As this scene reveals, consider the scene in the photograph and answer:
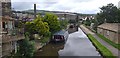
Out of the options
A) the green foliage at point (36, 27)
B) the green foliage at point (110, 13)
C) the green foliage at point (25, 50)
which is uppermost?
the green foliage at point (110, 13)

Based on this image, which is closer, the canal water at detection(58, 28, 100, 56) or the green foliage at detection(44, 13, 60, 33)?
the canal water at detection(58, 28, 100, 56)

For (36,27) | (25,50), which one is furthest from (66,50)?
(25,50)

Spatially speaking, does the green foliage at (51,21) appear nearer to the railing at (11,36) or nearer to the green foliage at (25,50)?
the railing at (11,36)

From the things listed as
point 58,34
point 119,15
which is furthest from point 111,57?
point 119,15

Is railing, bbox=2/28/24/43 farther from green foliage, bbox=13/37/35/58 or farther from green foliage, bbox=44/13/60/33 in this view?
green foliage, bbox=44/13/60/33

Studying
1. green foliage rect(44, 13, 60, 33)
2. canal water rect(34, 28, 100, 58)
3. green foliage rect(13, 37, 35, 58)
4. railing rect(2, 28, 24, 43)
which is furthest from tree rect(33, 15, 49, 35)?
green foliage rect(13, 37, 35, 58)

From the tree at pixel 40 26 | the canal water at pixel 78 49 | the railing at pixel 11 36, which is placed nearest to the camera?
the railing at pixel 11 36

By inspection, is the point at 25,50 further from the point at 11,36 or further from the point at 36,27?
the point at 36,27

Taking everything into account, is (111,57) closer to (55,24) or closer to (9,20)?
(9,20)

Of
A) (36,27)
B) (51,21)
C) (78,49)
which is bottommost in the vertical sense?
(78,49)

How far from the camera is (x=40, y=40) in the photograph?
2880 cm

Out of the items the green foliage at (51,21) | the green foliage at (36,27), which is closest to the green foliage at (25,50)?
the green foliage at (36,27)

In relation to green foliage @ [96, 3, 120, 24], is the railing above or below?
below

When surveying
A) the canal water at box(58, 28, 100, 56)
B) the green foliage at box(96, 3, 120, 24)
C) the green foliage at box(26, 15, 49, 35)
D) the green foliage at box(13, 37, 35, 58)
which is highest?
the green foliage at box(96, 3, 120, 24)
